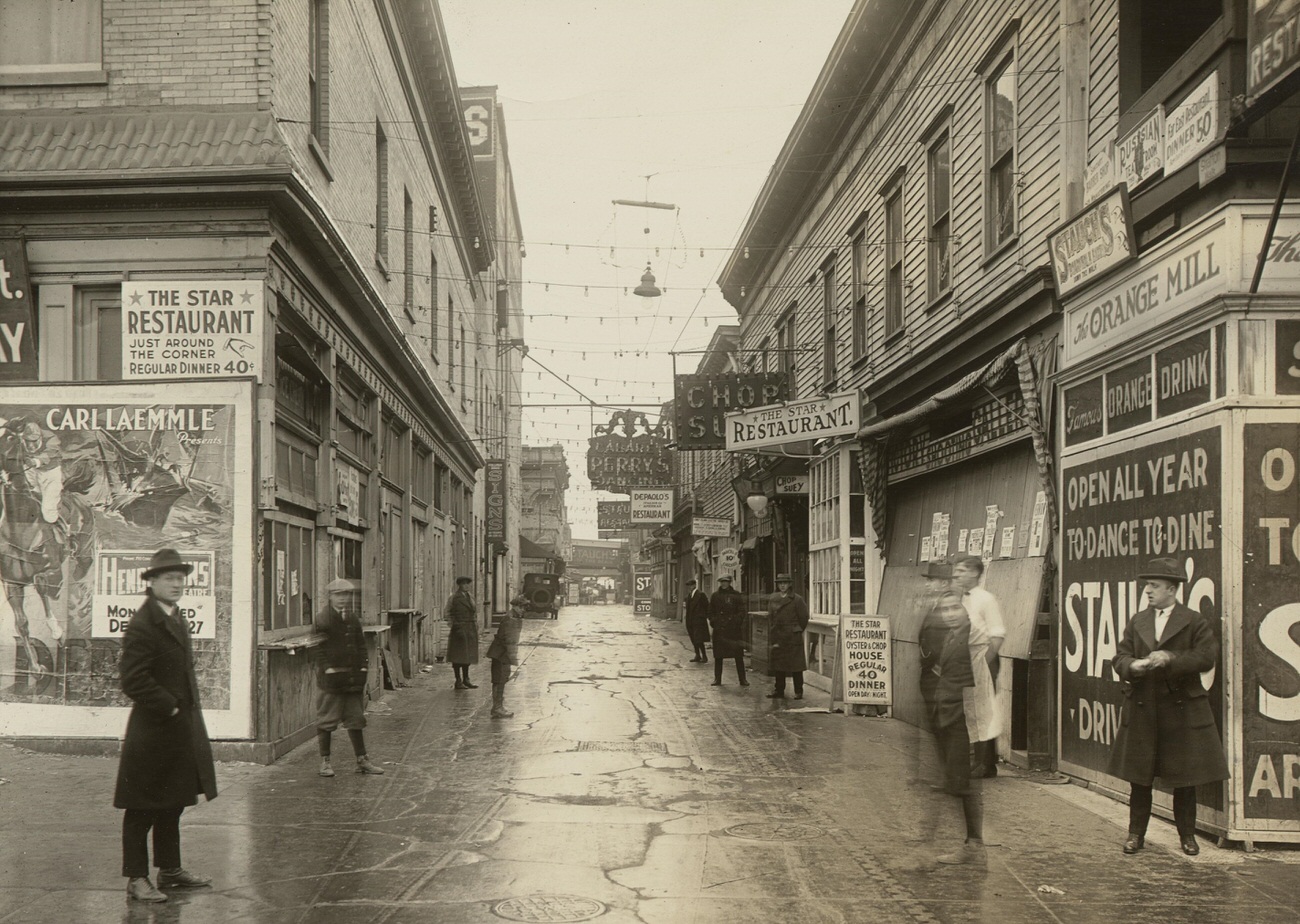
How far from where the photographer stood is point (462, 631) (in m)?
19.9

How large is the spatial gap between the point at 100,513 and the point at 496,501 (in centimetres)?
3636

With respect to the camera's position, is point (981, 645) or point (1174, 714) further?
point (981, 645)

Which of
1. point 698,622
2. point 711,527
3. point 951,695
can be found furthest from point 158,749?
point 711,527

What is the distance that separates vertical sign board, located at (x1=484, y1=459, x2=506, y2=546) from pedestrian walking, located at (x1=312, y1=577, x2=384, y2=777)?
117 ft

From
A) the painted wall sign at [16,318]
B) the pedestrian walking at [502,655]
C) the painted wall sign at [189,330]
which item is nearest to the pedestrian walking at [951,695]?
the painted wall sign at [189,330]

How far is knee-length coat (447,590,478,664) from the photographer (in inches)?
782

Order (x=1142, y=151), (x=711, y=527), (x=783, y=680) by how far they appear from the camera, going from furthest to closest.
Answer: (x=711, y=527)
(x=783, y=680)
(x=1142, y=151)

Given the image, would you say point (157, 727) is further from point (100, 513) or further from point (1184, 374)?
point (1184, 374)

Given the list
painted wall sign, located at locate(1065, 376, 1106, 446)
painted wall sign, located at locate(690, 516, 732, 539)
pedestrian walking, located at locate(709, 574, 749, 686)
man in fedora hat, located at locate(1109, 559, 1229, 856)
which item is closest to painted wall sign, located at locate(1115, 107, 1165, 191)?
painted wall sign, located at locate(1065, 376, 1106, 446)

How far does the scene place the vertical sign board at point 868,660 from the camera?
52.2ft

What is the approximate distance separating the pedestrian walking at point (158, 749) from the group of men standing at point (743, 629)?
11.7 metres

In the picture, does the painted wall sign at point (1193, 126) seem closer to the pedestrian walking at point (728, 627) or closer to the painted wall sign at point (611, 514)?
the pedestrian walking at point (728, 627)

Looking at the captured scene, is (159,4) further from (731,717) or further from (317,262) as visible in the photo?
(731,717)

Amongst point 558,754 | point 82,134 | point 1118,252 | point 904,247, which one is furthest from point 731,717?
point 82,134
